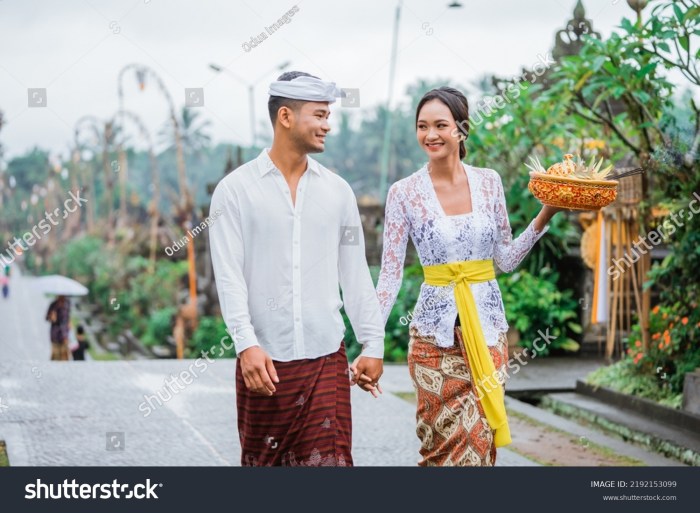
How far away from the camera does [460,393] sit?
175 inches

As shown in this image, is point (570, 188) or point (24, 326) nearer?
point (570, 188)

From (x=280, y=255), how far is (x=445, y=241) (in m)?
0.81

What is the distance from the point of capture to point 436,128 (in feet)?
14.5

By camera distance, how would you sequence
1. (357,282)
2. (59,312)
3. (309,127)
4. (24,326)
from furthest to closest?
1. (24,326)
2. (59,312)
3. (357,282)
4. (309,127)

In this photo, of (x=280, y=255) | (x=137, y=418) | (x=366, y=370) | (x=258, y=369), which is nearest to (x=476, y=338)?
(x=366, y=370)

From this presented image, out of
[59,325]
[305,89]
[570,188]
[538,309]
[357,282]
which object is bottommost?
[59,325]

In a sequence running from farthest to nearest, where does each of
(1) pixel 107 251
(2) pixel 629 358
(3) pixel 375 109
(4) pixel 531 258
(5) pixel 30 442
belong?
1. (3) pixel 375 109
2. (1) pixel 107 251
3. (4) pixel 531 258
4. (2) pixel 629 358
5. (5) pixel 30 442

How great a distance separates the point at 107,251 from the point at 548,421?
17.5 m

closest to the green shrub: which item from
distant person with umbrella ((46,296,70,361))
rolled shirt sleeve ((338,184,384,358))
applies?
distant person with umbrella ((46,296,70,361))

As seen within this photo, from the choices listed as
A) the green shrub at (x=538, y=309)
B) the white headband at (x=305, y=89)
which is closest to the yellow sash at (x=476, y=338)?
the white headband at (x=305, y=89)

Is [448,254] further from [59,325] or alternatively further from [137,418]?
[59,325]

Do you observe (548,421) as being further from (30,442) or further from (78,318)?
(78,318)

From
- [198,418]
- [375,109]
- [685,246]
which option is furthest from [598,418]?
[375,109]

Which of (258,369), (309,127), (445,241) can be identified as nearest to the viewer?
(258,369)
